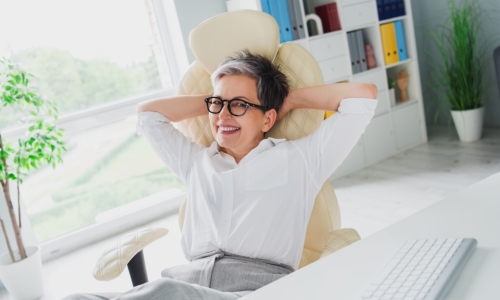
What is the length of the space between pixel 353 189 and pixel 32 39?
7.50 feet

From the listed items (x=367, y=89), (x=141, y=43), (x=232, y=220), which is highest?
(x=141, y=43)

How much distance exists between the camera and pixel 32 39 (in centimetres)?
310

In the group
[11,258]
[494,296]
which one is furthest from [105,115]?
[494,296]

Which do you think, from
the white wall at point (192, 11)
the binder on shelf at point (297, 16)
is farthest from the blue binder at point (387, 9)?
the white wall at point (192, 11)

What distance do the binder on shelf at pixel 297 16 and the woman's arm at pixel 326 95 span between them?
174 cm

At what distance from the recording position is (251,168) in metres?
1.50

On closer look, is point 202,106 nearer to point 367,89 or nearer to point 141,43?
point 367,89

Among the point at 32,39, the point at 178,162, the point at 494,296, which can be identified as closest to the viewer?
the point at 494,296

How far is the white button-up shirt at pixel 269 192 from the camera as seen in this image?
55.5 inches

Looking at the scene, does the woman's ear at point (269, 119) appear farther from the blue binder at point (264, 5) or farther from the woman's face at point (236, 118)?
the blue binder at point (264, 5)

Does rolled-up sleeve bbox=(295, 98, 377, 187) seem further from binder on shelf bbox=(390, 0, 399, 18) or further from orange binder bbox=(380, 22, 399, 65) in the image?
binder on shelf bbox=(390, 0, 399, 18)

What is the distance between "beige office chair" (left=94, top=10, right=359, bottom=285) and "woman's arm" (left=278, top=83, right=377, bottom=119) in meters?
0.06

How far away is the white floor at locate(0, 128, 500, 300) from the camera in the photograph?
2650mm

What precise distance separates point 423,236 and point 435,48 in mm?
3573
